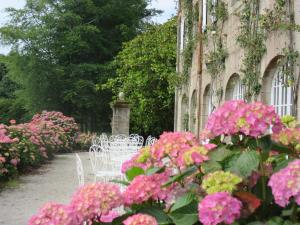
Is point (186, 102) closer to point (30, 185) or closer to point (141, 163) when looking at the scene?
point (30, 185)

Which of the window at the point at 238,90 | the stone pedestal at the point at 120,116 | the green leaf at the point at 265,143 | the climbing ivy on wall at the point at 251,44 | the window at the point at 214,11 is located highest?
the window at the point at 214,11

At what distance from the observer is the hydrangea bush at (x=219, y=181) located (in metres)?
1.46

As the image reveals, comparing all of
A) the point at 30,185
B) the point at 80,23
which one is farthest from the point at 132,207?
the point at 80,23

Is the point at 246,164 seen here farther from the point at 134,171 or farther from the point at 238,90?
the point at 238,90

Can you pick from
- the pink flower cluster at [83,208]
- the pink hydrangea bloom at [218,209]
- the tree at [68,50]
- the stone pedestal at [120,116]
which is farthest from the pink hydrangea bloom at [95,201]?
the tree at [68,50]

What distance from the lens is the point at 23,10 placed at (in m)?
24.5

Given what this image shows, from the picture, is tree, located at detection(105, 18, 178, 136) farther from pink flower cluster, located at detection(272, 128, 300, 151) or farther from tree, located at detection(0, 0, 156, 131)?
pink flower cluster, located at detection(272, 128, 300, 151)

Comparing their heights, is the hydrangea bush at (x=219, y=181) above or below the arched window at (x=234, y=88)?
below

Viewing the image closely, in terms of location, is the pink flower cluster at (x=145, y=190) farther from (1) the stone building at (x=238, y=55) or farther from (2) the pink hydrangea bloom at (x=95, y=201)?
(1) the stone building at (x=238, y=55)

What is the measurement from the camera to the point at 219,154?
69.5 inches

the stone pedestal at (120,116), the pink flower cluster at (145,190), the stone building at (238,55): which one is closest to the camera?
the pink flower cluster at (145,190)

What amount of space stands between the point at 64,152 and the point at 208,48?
10.3 meters

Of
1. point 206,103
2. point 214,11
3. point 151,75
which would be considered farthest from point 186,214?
point 151,75

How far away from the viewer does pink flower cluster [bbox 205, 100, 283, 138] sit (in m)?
1.61
